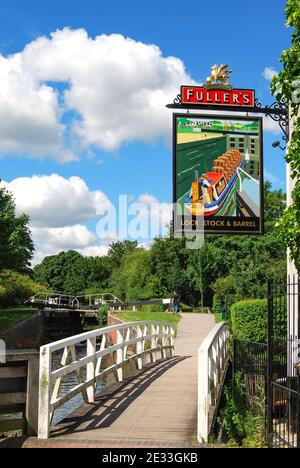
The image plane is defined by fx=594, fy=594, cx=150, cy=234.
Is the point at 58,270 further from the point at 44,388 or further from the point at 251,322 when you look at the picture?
the point at 44,388

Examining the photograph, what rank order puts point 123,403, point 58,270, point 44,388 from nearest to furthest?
point 44,388 → point 123,403 → point 58,270

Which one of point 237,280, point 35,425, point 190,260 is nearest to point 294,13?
point 35,425

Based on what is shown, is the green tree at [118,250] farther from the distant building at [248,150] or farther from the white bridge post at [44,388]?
the white bridge post at [44,388]

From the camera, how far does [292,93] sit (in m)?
9.42

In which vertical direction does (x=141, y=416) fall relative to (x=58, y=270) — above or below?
below

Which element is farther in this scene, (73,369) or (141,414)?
(141,414)

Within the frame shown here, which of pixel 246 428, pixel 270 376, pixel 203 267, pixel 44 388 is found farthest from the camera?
pixel 203 267

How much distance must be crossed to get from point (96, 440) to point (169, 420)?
1873mm

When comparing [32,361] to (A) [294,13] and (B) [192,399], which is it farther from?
(A) [294,13]

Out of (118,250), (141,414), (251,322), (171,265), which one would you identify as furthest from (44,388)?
(118,250)

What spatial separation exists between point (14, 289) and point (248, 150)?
4825cm

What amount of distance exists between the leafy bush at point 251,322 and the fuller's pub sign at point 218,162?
7.68 m

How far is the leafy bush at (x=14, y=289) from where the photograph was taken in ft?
190

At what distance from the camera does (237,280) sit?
1994 inches
